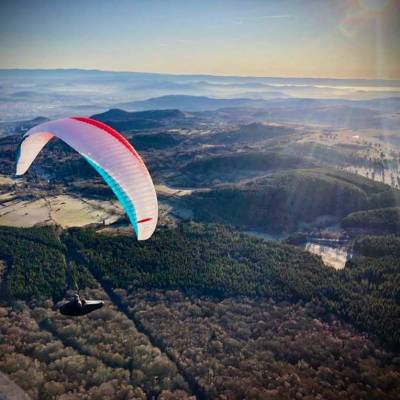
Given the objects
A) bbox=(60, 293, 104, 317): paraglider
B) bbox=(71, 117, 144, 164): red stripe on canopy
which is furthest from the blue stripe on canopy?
bbox=(60, 293, 104, 317): paraglider

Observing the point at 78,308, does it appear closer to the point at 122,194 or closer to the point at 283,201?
the point at 122,194

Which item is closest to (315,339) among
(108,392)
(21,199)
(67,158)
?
(108,392)

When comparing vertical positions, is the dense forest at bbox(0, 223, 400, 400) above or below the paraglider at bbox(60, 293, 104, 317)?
below

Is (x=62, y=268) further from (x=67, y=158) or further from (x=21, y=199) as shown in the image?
(x=67, y=158)

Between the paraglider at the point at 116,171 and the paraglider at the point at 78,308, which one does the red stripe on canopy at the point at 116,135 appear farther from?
the paraglider at the point at 78,308

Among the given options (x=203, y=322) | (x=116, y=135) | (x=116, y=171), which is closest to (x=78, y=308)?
(x=116, y=171)

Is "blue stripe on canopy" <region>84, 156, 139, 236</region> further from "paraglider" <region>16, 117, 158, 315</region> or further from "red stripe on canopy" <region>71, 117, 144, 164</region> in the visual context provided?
"red stripe on canopy" <region>71, 117, 144, 164</region>

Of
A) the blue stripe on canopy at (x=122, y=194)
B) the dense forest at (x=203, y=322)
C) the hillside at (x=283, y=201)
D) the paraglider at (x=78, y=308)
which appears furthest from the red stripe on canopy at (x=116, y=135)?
the hillside at (x=283, y=201)
